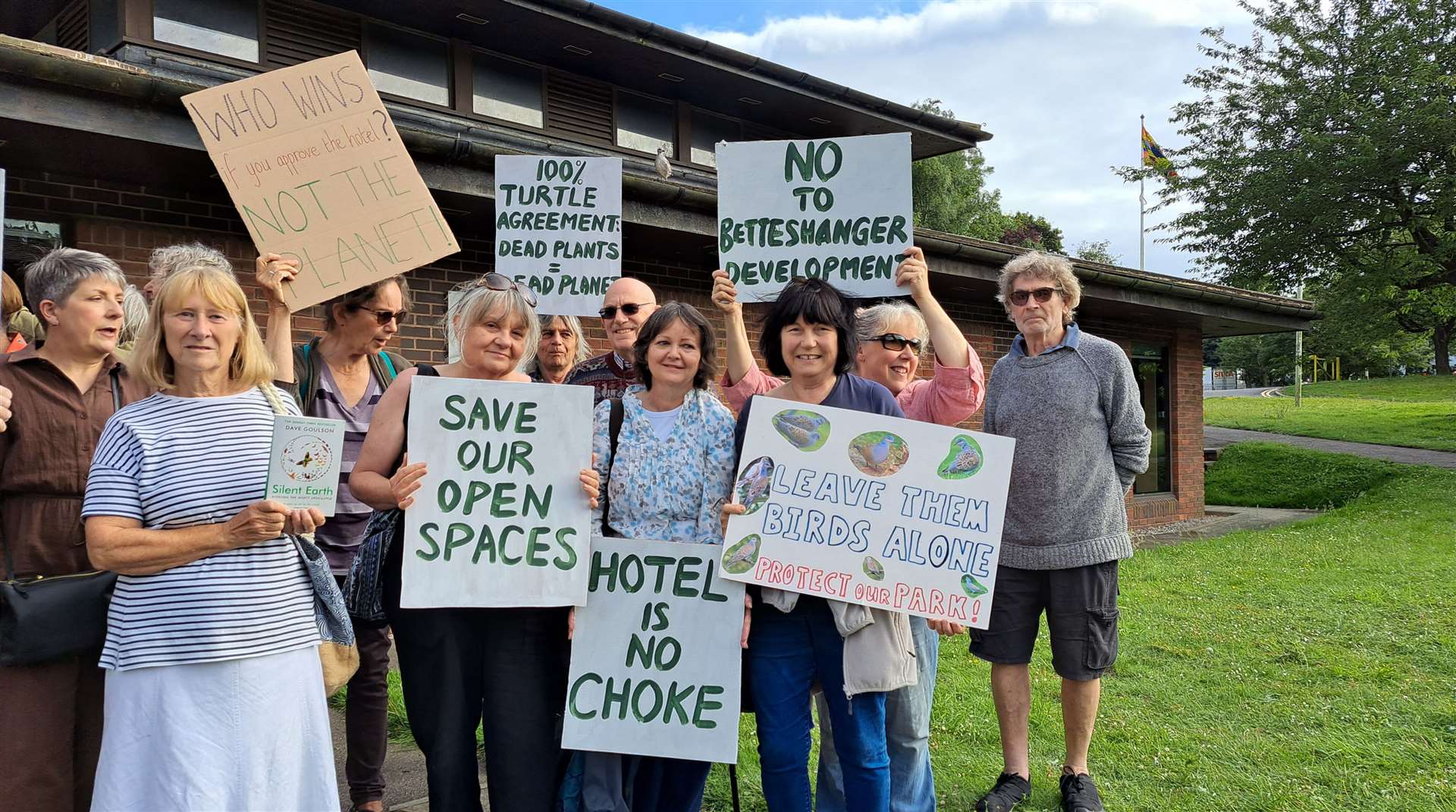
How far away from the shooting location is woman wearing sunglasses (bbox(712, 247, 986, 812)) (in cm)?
294

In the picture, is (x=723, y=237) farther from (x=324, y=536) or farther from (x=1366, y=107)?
(x=1366, y=107)

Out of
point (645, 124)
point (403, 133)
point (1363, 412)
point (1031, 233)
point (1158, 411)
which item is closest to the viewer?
point (403, 133)

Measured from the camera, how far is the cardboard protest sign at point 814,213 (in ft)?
10.7

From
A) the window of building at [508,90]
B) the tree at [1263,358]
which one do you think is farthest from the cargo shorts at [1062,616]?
the tree at [1263,358]

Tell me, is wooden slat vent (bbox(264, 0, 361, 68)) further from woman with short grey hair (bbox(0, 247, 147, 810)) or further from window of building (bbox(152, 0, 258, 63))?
woman with short grey hair (bbox(0, 247, 147, 810))

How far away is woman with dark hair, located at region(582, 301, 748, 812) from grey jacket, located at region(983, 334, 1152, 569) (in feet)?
4.11

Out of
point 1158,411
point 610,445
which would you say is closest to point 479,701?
point 610,445

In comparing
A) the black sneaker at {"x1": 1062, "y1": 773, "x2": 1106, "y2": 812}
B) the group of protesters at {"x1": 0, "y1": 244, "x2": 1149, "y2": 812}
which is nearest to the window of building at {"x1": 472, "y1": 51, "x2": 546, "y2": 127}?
the group of protesters at {"x1": 0, "y1": 244, "x2": 1149, "y2": 812}

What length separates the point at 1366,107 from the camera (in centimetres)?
1708

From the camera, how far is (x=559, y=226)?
13.4ft

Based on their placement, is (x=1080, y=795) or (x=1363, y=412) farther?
(x=1363, y=412)

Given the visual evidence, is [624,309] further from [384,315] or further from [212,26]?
[212,26]

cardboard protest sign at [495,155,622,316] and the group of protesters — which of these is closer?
the group of protesters

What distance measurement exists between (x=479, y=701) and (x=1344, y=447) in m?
25.1
